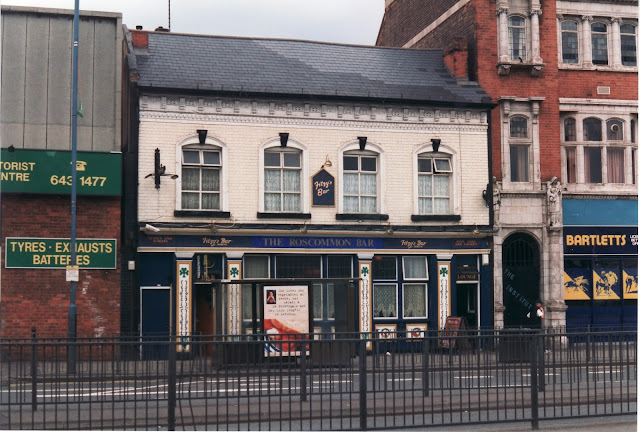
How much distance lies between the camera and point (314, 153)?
26.1 m

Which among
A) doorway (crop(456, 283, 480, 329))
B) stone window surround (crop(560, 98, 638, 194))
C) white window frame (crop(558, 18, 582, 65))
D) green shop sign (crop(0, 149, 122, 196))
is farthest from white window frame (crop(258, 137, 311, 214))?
white window frame (crop(558, 18, 582, 65))

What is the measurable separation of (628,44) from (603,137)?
11.6ft

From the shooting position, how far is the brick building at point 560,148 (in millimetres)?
28156

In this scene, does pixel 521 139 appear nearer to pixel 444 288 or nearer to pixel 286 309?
pixel 444 288

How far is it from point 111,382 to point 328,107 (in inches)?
631

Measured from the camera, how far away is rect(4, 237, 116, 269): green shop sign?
77.0ft

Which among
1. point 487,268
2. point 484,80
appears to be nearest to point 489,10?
point 484,80

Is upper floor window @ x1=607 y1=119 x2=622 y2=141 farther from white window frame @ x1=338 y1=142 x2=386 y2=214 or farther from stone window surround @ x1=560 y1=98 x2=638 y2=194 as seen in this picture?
white window frame @ x1=338 y1=142 x2=386 y2=214

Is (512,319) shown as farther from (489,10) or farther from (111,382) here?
(111,382)

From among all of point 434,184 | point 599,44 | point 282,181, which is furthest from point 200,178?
point 599,44

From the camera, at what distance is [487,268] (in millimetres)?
27250

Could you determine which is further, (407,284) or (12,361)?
(407,284)

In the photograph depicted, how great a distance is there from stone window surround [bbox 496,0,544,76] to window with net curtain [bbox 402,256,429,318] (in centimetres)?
719

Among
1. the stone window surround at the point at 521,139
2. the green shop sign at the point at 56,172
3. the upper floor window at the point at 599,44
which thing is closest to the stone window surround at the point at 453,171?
the stone window surround at the point at 521,139
